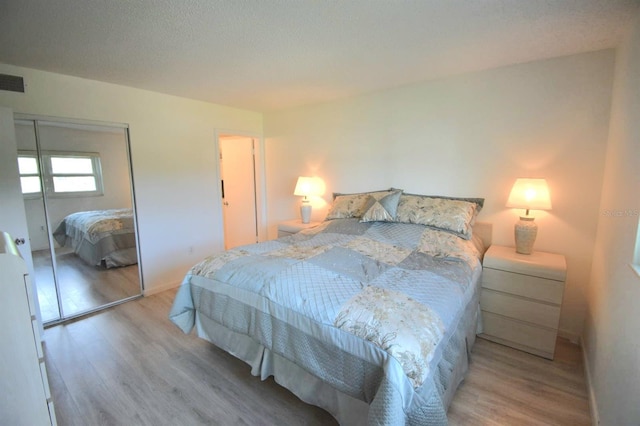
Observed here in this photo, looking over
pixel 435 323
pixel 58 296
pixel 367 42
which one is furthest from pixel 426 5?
pixel 58 296

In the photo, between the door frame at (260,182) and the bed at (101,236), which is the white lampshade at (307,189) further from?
the bed at (101,236)

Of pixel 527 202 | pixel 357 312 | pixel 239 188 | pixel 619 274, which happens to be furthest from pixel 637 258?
pixel 239 188

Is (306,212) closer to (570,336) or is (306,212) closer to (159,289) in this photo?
(159,289)

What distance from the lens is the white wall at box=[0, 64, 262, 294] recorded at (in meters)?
2.61

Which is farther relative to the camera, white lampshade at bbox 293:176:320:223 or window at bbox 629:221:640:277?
white lampshade at bbox 293:176:320:223

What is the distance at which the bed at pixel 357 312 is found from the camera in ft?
3.95

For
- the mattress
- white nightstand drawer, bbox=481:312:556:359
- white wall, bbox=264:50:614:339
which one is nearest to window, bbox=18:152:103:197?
the mattress

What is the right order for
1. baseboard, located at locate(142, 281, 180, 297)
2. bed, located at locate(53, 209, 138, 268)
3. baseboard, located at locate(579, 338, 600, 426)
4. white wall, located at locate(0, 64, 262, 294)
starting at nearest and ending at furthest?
baseboard, located at locate(579, 338, 600, 426), white wall, located at locate(0, 64, 262, 294), bed, located at locate(53, 209, 138, 268), baseboard, located at locate(142, 281, 180, 297)

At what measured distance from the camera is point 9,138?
7.20ft

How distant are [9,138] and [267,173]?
2.79 meters

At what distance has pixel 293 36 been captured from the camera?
1.94m

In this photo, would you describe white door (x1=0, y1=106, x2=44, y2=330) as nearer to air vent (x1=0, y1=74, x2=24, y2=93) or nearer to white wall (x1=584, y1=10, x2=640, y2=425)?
air vent (x1=0, y1=74, x2=24, y2=93)

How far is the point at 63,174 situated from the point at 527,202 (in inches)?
162

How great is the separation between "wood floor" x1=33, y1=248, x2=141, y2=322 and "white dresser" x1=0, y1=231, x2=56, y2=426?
6.90 feet
